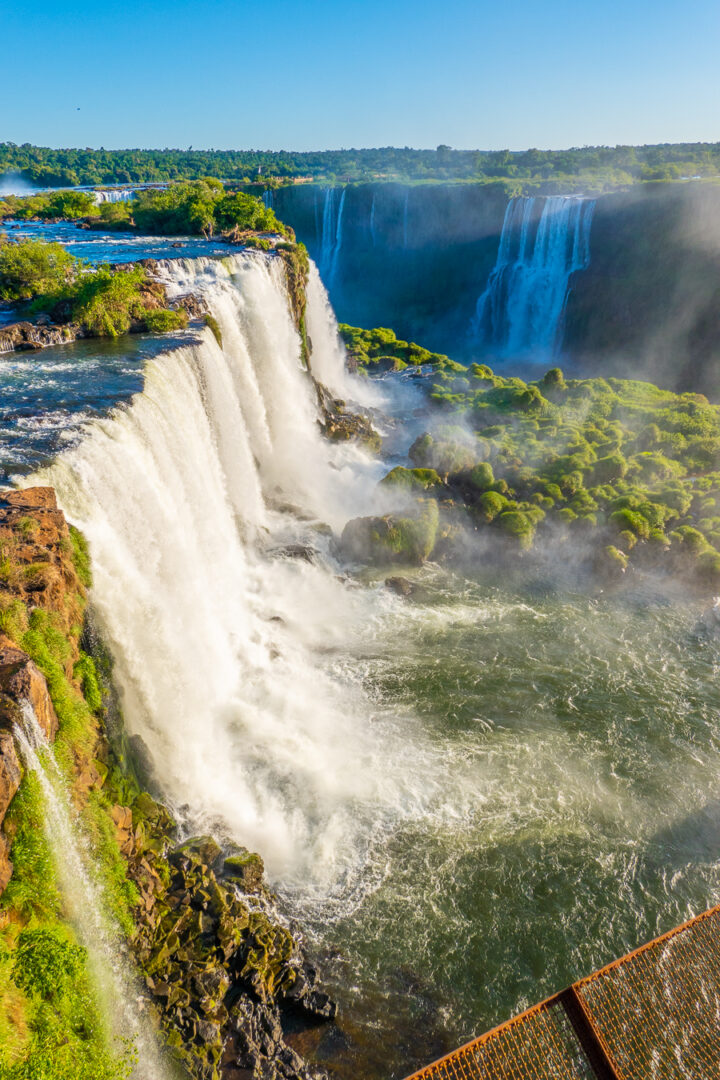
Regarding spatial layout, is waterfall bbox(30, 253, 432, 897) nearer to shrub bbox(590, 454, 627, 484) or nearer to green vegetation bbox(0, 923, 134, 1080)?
green vegetation bbox(0, 923, 134, 1080)

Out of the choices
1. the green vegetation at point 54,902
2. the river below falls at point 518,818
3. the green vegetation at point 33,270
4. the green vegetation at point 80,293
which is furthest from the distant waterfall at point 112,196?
the green vegetation at point 54,902

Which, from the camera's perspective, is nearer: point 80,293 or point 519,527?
point 80,293

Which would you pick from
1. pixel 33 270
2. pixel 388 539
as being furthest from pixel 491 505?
pixel 33 270

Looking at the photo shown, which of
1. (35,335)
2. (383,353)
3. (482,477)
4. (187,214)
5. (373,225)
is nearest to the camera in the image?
(35,335)

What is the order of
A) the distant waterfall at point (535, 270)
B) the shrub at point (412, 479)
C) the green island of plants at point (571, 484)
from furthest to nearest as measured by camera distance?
the distant waterfall at point (535, 270)
the shrub at point (412, 479)
the green island of plants at point (571, 484)

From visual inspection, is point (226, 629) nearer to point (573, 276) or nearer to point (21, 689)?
point (21, 689)

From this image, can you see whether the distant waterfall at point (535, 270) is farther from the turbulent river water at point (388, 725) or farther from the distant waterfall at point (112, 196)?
the turbulent river water at point (388, 725)
